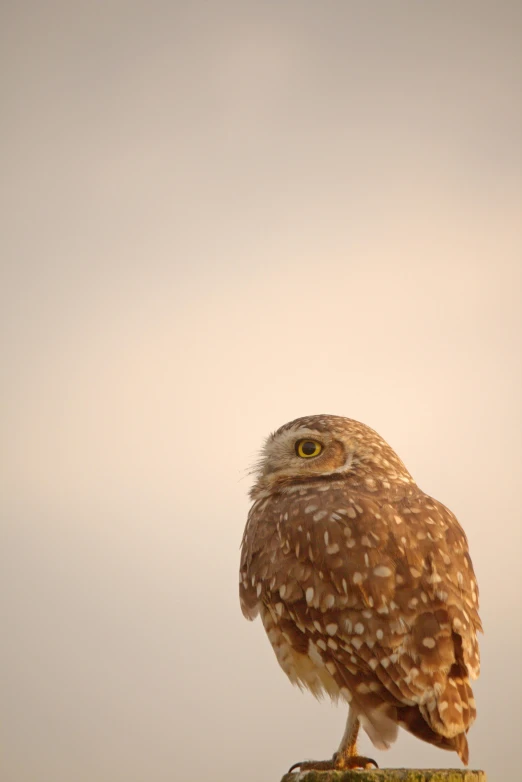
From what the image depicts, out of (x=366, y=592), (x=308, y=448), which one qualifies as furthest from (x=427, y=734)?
(x=308, y=448)

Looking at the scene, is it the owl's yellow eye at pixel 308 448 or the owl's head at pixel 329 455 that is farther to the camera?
the owl's yellow eye at pixel 308 448

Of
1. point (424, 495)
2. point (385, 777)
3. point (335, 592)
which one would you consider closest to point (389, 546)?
point (335, 592)

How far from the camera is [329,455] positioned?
16.1 ft

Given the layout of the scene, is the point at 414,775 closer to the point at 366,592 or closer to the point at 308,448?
the point at 366,592

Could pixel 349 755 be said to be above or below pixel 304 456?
below

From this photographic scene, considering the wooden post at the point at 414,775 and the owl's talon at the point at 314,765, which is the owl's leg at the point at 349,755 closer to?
the owl's talon at the point at 314,765

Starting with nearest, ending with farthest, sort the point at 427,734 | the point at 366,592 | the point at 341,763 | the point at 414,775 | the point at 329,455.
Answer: the point at 414,775, the point at 427,734, the point at 366,592, the point at 341,763, the point at 329,455

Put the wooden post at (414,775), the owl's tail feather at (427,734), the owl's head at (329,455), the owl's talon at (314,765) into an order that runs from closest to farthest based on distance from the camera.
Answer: the wooden post at (414,775), the owl's tail feather at (427,734), the owl's talon at (314,765), the owl's head at (329,455)

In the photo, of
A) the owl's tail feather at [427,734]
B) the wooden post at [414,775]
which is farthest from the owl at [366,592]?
the wooden post at [414,775]

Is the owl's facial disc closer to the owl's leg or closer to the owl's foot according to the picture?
the owl's leg

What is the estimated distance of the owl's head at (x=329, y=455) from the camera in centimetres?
481

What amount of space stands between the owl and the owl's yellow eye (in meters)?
0.01

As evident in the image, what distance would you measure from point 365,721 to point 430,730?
0.35 metres

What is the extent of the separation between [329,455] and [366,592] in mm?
1121
